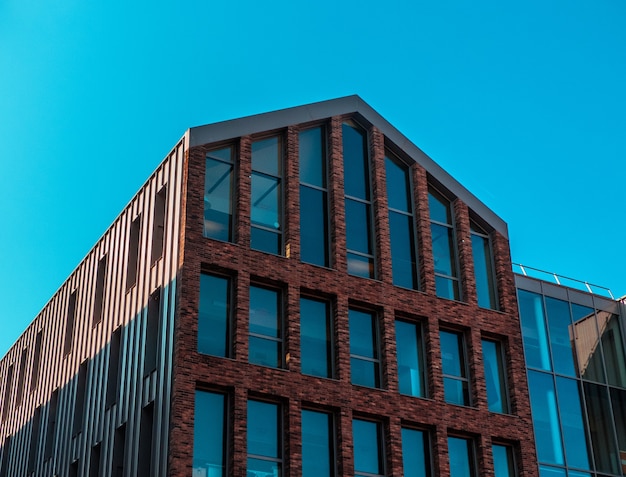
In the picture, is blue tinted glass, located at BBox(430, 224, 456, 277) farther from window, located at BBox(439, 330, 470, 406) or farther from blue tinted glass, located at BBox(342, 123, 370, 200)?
blue tinted glass, located at BBox(342, 123, 370, 200)

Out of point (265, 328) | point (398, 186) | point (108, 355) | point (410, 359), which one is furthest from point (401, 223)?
point (108, 355)

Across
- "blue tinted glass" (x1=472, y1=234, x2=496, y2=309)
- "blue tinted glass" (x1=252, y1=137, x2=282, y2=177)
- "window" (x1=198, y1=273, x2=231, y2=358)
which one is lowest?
"window" (x1=198, y1=273, x2=231, y2=358)

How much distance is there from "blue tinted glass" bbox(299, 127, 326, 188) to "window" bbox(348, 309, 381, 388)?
4.81 m

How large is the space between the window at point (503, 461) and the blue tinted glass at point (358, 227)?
7.64 meters

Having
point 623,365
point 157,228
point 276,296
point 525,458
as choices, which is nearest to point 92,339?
point 157,228

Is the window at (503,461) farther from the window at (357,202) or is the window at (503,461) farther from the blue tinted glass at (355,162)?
the blue tinted glass at (355,162)

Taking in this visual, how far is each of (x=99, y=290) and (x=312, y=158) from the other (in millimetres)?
9687

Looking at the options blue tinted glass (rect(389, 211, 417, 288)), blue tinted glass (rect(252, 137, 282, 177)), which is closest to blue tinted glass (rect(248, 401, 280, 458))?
blue tinted glass (rect(389, 211, 417, 288))

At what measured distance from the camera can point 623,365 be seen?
3666 centimetres

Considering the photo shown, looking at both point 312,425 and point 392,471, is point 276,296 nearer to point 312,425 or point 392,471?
point 312,425

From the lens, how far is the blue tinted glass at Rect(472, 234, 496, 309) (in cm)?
3450

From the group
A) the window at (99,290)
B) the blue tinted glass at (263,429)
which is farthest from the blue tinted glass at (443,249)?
the window at (99,290)

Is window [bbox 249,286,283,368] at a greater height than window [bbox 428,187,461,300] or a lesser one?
lesser

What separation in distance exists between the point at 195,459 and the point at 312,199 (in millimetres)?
10075
